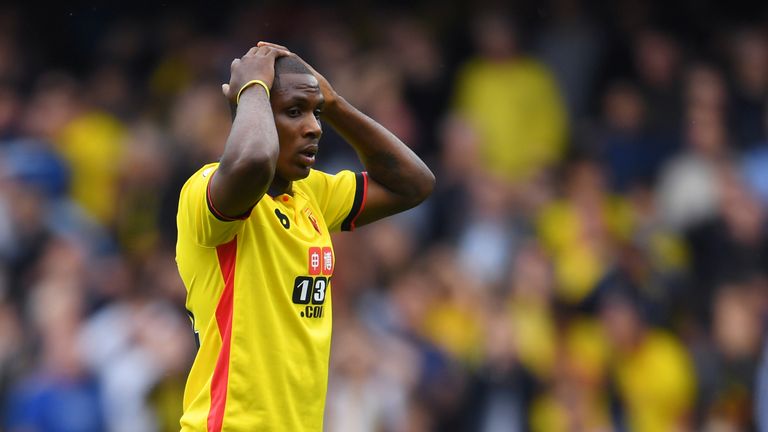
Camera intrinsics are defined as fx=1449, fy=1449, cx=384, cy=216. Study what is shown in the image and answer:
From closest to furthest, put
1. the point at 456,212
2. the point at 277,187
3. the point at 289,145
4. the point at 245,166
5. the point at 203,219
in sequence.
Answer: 1. the point at 245,166
2. the point at 203,219
3. the point at 289,145
4. the point at 277,187
5. the point at 456,212

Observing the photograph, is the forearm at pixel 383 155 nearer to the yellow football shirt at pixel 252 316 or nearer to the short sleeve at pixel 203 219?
→ the yellow football shirt at pixel 252 316

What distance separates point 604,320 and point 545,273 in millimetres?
619

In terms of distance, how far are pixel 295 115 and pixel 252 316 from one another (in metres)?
0.70

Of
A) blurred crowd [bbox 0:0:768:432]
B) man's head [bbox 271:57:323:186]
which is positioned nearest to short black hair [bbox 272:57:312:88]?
man's head [bbox 271:57:323:186]

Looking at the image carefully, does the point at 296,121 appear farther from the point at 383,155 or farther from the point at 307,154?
the point at 383,155

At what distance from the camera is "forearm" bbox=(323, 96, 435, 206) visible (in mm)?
5387

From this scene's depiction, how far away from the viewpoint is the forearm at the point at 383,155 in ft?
17.7

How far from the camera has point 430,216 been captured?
Result: 10.8 meters

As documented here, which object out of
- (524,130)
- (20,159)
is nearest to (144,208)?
(20,159)

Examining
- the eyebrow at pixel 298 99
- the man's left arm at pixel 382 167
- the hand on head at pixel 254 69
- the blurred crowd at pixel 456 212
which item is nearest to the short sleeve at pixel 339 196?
the man's left arm at pixel 382 167

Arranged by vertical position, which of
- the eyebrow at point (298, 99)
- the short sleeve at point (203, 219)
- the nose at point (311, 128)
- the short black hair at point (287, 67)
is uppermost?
the short black hair at point (287, 67)

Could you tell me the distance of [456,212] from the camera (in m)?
10.7

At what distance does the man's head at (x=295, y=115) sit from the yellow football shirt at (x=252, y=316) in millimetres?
154

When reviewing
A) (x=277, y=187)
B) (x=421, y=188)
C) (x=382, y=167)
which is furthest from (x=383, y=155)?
(x=277, y=187)
